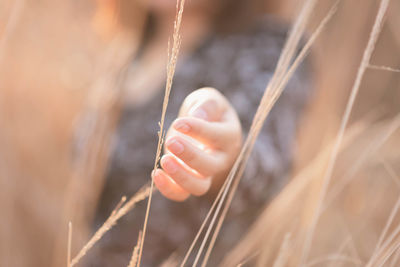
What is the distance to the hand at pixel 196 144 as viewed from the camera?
0.27 meters

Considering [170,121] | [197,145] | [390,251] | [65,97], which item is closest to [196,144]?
[197,145]

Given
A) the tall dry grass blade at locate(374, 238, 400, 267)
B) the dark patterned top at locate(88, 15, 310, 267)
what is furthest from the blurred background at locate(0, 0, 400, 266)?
the tall dry grass blade at locate(374, 238, 400, 267)

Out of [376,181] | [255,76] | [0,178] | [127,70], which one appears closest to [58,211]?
[0,178]

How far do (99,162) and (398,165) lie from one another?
52cm

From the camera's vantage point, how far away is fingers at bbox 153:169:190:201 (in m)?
0.27

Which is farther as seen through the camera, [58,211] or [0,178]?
[58,211]

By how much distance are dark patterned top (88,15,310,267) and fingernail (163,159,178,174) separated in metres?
0.41

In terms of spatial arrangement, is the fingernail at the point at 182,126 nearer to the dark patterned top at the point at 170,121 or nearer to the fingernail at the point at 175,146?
the fingernail at the point at 175,146

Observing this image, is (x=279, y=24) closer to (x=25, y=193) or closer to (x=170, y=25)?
(x=170, y=25)

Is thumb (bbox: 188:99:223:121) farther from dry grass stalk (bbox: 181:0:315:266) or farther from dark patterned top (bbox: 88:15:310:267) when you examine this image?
dark patterned top (bbox: 88:15:310:267)

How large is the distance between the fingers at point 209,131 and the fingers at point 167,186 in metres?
0.04

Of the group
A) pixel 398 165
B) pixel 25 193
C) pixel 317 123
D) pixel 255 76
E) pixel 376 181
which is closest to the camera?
pixel 398 165

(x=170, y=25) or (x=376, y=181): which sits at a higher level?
(x=170, y=25)

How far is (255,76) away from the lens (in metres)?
0.71
